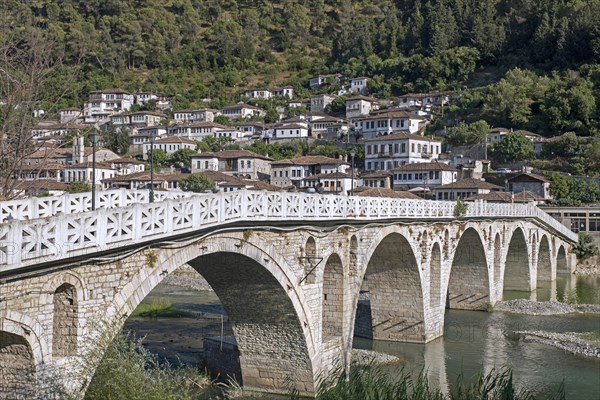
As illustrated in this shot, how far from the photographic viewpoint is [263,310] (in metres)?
21.3

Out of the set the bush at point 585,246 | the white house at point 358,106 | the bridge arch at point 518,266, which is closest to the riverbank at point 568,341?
the bridge arch at point 518,266

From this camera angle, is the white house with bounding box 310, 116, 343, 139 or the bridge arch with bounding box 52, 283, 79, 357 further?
the white house with bounding box 310, 116, 343, 139

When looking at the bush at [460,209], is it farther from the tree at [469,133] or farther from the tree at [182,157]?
the tree at [182,157]

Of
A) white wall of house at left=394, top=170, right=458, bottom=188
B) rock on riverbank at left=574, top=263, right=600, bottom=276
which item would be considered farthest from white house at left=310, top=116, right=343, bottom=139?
rock on riverbank at left=574, top=263, right=600, bottom=276

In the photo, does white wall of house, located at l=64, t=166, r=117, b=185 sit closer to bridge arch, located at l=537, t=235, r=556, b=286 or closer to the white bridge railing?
bridge arch, located at l=537, t=235, r=556, b=286

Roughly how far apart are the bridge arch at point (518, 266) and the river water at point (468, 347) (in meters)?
10.9

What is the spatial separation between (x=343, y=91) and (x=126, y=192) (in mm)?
102819

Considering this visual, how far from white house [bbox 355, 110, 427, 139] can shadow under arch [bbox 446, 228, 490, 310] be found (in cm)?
4877

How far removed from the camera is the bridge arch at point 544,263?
2094 inches

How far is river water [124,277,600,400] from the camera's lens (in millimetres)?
24531

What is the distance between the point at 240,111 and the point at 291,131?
1989 cm

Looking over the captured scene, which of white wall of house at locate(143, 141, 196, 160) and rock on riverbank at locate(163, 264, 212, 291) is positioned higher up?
white wall of house at locate(143, 141, 196, 160)

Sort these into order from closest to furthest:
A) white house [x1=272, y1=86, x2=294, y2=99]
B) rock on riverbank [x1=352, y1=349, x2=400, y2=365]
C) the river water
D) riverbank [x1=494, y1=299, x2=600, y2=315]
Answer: the river water
rock on riverbank [x1=352, y1=349, x2=400, y2=365]
riverbank [x1=494, y1=299, x2=600, y2=315]
white house [x1=272, y1=86, x2=294, y2=99]

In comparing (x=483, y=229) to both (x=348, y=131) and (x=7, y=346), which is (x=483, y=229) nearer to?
(x=7, y=346)
